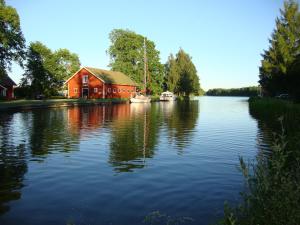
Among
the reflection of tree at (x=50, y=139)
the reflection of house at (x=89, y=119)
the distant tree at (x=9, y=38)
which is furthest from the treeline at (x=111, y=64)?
the reflection of tree at (x=50, y=139)

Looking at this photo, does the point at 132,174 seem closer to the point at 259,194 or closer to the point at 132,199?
the point at 132,199

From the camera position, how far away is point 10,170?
12.1 m

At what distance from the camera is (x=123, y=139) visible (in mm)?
20047

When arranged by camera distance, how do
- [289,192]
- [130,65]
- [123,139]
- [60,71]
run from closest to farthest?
[289,192] → [123,139] → [60,71] → [130,65]

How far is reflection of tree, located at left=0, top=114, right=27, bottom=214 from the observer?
9.33 meters

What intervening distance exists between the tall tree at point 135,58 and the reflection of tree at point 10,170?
3198 inches

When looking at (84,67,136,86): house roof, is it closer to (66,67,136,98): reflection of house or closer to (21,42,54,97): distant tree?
(66,67,136,98): reflection of house

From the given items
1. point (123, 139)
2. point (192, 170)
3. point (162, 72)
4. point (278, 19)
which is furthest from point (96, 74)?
point (192, 170)

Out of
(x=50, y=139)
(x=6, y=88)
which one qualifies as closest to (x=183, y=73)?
(x=6, y=88)

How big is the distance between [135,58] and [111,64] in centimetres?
778

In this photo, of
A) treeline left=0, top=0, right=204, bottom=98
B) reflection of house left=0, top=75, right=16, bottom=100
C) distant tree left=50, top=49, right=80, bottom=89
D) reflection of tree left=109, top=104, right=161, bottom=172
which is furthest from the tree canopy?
reflection of tree left=109, top=104, right=161, bottom=172

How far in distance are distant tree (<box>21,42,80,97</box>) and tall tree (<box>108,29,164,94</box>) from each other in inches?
748

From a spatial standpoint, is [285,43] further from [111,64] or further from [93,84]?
[111,64]

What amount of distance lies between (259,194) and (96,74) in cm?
7740
